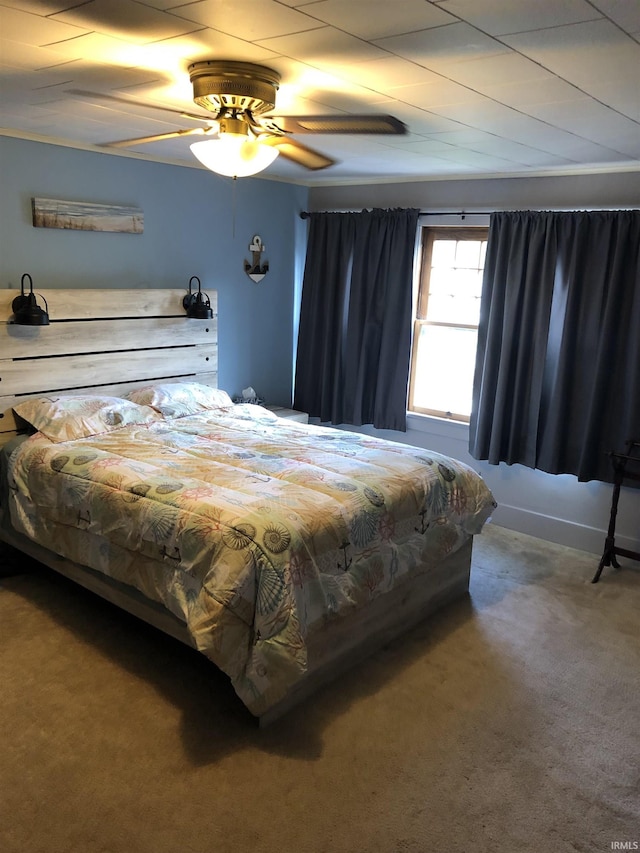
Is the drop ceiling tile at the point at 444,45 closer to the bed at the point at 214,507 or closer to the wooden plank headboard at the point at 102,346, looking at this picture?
the bed at the point at 214,507

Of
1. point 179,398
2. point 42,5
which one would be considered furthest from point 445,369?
point 42,5

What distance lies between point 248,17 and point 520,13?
0.69 metres

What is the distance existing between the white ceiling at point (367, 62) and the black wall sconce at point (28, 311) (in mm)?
875

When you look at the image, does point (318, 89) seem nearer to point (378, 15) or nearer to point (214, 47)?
point (214, 47)

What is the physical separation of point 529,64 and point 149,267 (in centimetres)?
294

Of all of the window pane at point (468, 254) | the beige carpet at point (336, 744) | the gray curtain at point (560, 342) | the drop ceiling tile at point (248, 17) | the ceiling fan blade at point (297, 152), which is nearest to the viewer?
the drop ceiling tile at point (248, 17)

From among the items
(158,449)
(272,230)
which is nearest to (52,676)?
(158,449)

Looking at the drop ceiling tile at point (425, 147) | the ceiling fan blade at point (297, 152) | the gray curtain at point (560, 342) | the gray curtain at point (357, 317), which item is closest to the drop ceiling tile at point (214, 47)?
the ceiling fan blade at point (297, 152)

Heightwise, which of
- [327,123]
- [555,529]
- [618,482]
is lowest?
[555,529]

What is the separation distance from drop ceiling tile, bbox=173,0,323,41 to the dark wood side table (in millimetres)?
2866

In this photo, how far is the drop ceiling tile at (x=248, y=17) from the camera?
5.40ft

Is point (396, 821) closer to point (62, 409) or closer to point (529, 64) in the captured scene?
point (529, 64)

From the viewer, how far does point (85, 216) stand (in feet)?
12.9

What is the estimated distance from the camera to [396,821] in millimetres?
2080
